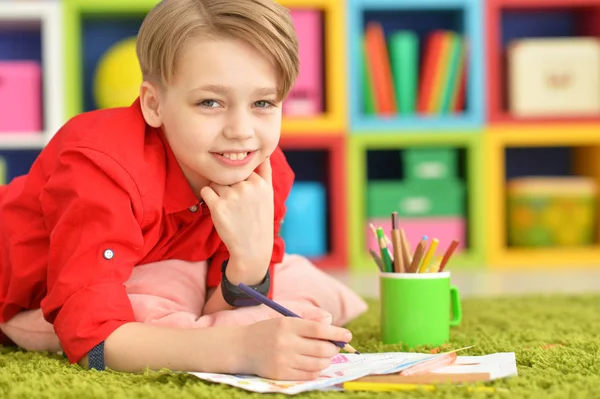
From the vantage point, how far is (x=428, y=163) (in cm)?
254

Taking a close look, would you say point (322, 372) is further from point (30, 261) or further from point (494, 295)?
point (494, 295)

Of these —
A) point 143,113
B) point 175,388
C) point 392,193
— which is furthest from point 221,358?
point 392,193

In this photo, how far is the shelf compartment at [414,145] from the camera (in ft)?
8.09

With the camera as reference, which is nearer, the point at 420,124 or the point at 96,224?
the point at 96,224

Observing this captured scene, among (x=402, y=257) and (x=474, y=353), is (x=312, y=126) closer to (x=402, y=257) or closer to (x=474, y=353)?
(x=402, y=257)

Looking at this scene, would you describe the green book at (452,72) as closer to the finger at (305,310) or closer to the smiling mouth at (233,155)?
the finger at (305,310)

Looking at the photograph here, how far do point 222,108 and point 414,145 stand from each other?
1.66m

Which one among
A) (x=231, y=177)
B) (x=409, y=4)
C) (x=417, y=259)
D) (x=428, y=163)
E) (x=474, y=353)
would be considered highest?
(x=409, y=4)

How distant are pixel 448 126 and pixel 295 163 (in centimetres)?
59

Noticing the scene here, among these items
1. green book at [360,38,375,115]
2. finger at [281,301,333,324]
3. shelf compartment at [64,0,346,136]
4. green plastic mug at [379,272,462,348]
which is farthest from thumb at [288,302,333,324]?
green book at [360,38,375,115]

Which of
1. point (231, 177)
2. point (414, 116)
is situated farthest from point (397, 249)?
point (414, 116)

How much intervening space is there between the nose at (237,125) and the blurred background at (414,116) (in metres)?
1.47

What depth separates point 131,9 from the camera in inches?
96.7

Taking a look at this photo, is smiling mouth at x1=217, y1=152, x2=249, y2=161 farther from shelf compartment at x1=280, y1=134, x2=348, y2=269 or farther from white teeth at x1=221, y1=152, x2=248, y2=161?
shelf compartment at x1=280, y1=134, x2=348, y2=269
